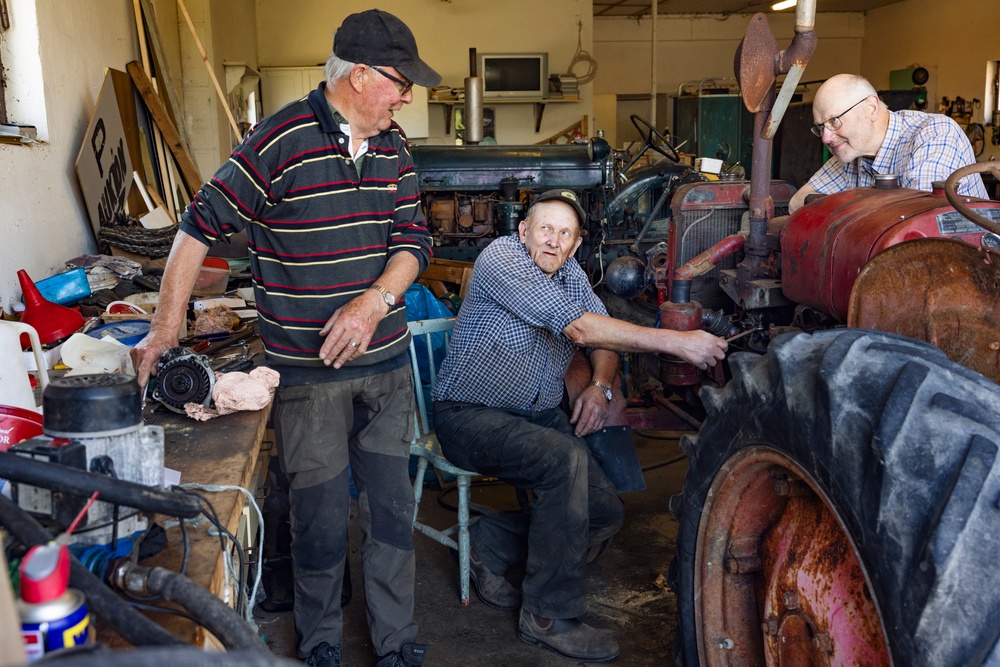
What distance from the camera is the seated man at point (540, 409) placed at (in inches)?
110

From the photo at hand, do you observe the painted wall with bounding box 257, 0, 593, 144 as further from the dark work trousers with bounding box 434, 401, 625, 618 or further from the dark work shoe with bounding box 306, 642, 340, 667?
the dark work shoe with bounding box 306, 642, 340, 667

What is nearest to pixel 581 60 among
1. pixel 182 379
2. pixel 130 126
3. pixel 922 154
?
pixel 130 126

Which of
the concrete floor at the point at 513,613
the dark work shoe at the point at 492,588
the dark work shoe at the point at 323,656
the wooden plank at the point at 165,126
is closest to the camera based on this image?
the dark work shoe at the point at 323,656

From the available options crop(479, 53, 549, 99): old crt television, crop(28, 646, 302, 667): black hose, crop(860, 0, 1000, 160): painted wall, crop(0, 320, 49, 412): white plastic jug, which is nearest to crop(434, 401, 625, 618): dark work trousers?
crop(0, 320, 49, 412): white plastic jug

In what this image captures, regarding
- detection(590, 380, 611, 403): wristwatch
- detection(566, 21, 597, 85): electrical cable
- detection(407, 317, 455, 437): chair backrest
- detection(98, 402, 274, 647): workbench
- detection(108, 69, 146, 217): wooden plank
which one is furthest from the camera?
detection(566, 21, 597, 85): electrical cable

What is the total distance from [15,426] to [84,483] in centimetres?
49

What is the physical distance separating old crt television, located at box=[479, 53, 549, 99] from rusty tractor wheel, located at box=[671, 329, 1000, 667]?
29.4 ft

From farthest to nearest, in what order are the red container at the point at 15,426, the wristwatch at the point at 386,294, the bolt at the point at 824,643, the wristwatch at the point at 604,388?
the wristwatch at the point at 604,388
the wristwatch at the point at 386,294
the bolt at the point at 824,643
the red container at the point at 15,426

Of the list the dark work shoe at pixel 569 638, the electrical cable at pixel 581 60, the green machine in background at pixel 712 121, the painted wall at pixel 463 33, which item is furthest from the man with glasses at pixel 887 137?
the green machine in background at pixel 712 121

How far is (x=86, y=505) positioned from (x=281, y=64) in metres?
10.1

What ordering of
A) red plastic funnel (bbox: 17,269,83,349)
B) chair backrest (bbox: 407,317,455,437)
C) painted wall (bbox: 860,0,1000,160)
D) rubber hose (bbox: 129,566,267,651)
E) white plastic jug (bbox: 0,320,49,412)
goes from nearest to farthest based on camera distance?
rubber hose (bbox: 129,566,267,651)
white plastic jug (bbox: 0,320,49,412)
red plastic funnel (bbox: 17,269,83,349)
chair backrest (bbox: 407,317,455,437)
painted wall (bbox: 860,0,1000,160)

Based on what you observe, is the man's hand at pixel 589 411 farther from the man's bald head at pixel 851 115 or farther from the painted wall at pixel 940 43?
the painted wall at pixel 940 43

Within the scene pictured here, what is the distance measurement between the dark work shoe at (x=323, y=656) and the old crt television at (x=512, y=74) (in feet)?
28.8

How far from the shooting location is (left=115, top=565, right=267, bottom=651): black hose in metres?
1.07
